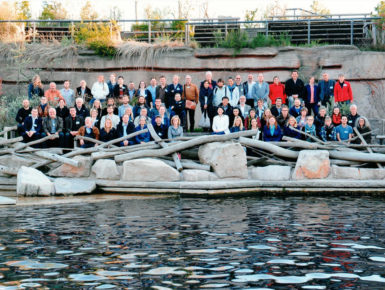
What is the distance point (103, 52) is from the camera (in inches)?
901

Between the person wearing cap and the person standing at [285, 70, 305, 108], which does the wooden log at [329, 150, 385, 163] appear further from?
the person wearing cap

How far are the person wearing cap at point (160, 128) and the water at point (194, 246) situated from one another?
3.87 m

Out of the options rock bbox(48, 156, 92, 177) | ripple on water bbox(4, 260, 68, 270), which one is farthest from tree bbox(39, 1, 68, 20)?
ripple on water bbox(4, 260, 68, 270)

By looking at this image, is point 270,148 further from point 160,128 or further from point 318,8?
point 318,8

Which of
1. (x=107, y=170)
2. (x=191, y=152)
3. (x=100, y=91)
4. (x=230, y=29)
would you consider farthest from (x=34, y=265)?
(x=230, y=29)

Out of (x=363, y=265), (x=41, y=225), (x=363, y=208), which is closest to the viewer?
(x=363, y=265)

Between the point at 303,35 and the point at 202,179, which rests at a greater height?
the point at 303,35

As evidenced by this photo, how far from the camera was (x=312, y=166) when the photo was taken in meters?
15.7

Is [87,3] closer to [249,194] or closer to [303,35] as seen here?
[303,35]

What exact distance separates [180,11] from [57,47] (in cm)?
746

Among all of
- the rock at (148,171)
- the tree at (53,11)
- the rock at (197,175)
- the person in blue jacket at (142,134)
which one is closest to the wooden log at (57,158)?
the rock at (148,171)

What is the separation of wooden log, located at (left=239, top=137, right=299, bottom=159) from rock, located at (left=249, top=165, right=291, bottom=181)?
1.59ft

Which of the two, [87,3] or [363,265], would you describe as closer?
[363,265]

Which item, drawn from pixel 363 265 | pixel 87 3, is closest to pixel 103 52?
pixel 87 3
